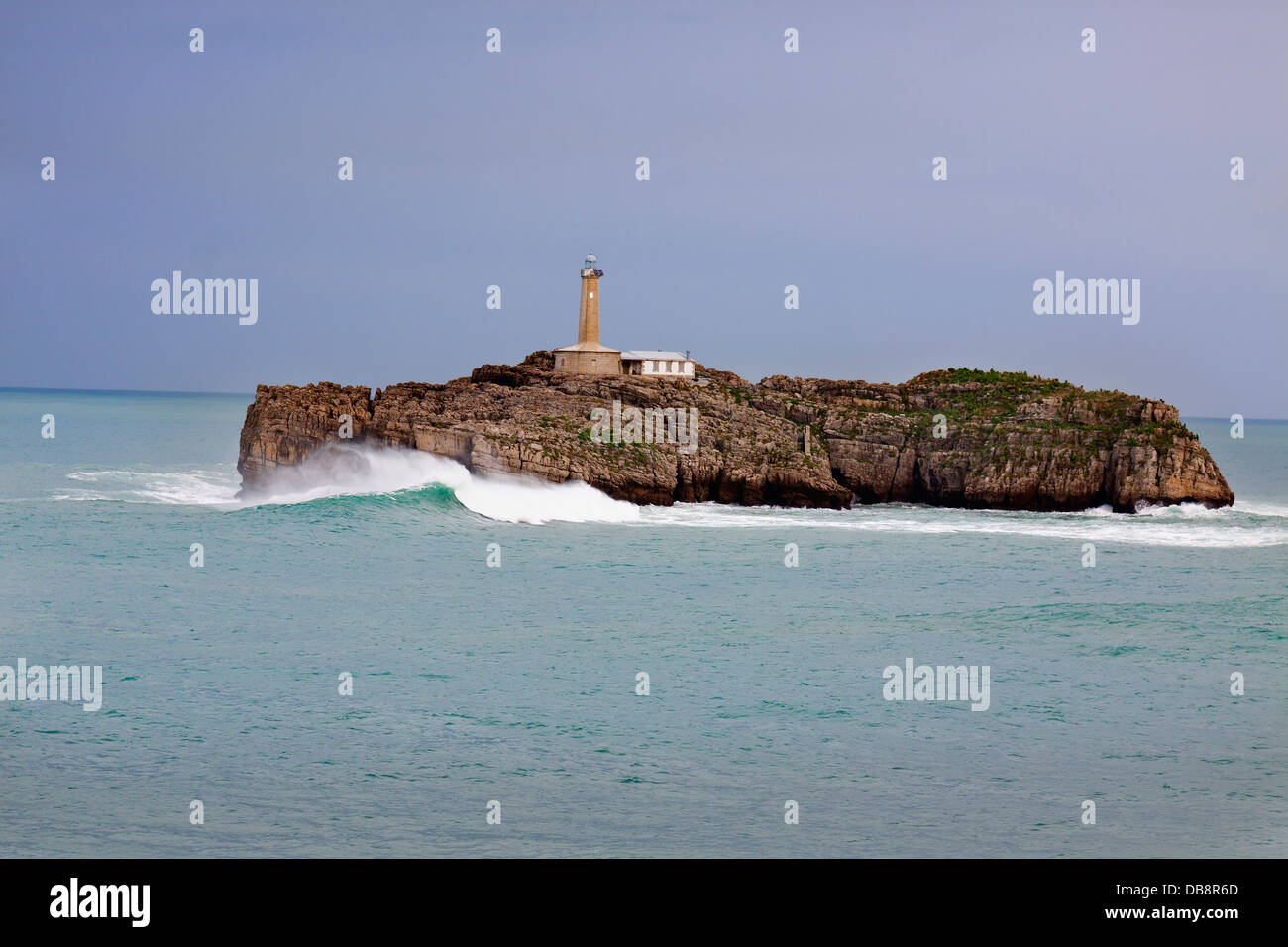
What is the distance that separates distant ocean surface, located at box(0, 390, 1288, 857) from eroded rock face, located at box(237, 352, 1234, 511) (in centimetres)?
956

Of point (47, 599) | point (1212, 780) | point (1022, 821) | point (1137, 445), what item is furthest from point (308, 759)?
point (1137, 445)

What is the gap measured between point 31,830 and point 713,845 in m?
7.70

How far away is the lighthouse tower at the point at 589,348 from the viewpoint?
70.4 m

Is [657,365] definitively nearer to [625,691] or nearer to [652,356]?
[652,356]

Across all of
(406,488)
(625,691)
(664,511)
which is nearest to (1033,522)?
(664,511)

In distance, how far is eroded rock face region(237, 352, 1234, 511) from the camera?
2175 inches

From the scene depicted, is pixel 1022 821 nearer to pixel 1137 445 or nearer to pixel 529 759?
pixel 529 759

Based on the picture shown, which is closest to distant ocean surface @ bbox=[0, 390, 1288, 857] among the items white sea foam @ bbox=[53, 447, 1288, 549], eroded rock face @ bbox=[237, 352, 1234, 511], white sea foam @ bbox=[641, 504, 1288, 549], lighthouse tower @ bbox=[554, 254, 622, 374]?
white sea foam @ bbox=[641, 504, 1288, 549]

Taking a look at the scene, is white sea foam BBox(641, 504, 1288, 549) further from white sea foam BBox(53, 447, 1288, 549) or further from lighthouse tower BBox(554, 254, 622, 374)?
lighthouse tower BBox(554, 254, 622, 374)

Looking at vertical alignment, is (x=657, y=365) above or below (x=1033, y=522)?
above

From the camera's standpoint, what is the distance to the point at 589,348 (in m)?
70.7

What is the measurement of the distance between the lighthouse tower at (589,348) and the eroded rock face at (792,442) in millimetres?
4252

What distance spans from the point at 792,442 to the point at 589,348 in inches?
604

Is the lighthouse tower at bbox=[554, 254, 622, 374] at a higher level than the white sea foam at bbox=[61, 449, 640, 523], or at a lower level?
higher
